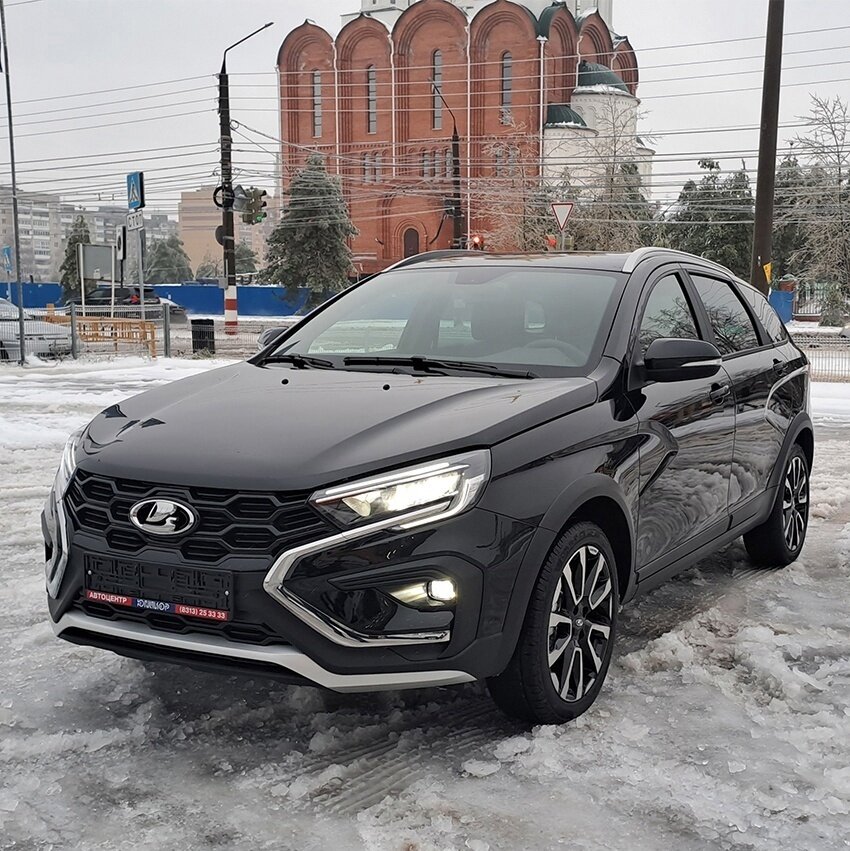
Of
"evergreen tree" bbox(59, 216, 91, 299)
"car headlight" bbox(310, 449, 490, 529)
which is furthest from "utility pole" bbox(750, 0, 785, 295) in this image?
"evergreen tree" bbox(59, 216, 91, 299)

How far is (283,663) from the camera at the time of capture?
306 cm

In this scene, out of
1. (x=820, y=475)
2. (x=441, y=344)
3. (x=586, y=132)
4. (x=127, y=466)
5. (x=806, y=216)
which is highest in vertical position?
(x=586, y=132)

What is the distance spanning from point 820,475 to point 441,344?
224 inches

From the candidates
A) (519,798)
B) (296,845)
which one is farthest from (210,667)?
(519,798)

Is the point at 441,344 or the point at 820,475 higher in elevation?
the point at 441,344

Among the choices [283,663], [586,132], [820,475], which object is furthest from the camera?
[586,132]

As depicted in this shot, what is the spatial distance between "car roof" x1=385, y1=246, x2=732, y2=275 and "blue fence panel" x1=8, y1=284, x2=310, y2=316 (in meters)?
50.6

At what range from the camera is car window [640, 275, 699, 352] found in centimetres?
447

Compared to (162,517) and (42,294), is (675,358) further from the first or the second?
(42,294)

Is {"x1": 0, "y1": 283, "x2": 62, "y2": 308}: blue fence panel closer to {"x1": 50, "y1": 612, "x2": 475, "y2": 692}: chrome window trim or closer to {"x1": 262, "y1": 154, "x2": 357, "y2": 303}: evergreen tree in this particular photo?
{"x1": 262, "y1": 154, "x2": 357, "y2": 303}: evergreen tree

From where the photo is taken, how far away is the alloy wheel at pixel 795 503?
230 inches

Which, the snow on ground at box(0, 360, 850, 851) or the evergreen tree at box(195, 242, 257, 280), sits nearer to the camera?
the snow on ground at box(0, 360, 850, 851)

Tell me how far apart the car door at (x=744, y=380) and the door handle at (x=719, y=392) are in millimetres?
114

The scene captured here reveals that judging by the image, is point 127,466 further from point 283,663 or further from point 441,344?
point 441,344
